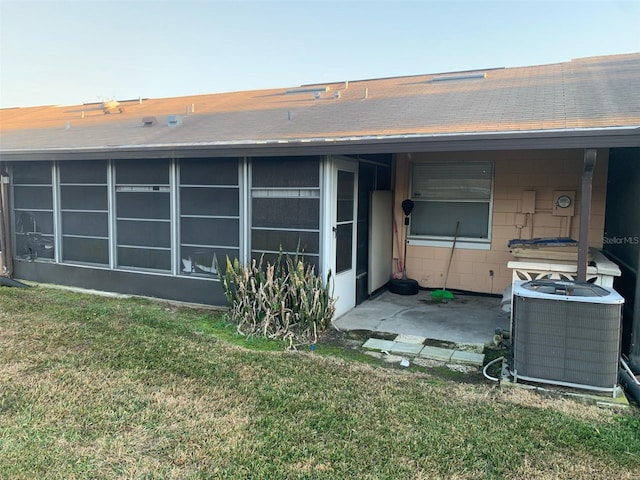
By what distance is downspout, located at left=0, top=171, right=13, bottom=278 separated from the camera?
8328 mm

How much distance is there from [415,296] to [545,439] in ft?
14.9

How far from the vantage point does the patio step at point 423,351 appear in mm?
4773

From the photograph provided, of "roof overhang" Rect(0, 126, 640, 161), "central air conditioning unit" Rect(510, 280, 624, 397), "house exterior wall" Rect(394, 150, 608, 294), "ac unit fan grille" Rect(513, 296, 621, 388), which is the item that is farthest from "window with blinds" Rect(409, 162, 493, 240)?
"ac unit fan grille" Rect(513, 296, 621, 388)

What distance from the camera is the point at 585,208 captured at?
440 cm

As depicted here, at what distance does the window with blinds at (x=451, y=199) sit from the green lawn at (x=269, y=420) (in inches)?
152

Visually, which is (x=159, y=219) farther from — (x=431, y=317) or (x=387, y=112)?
(x=431, y=317)

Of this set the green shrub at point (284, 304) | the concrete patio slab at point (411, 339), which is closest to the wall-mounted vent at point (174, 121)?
the green shrub at point (284, 304)

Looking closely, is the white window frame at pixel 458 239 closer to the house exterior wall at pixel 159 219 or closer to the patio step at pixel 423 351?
the house exterior wall at pixel 159 219

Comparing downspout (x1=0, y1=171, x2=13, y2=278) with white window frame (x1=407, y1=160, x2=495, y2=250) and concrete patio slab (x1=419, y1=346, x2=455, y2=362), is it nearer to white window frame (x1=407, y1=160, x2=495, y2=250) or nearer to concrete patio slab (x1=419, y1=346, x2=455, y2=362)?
white window frame (x1=407, y1=160, x2=495, y2=250)

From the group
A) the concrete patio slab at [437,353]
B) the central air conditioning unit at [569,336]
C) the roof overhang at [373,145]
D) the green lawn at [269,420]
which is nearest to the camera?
the green lawn at [269,420]

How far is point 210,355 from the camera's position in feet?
15.5

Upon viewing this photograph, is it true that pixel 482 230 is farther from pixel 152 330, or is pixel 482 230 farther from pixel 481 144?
pixel 152 330

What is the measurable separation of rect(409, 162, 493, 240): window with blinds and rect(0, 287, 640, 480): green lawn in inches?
152

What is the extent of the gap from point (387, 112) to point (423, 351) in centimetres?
357
